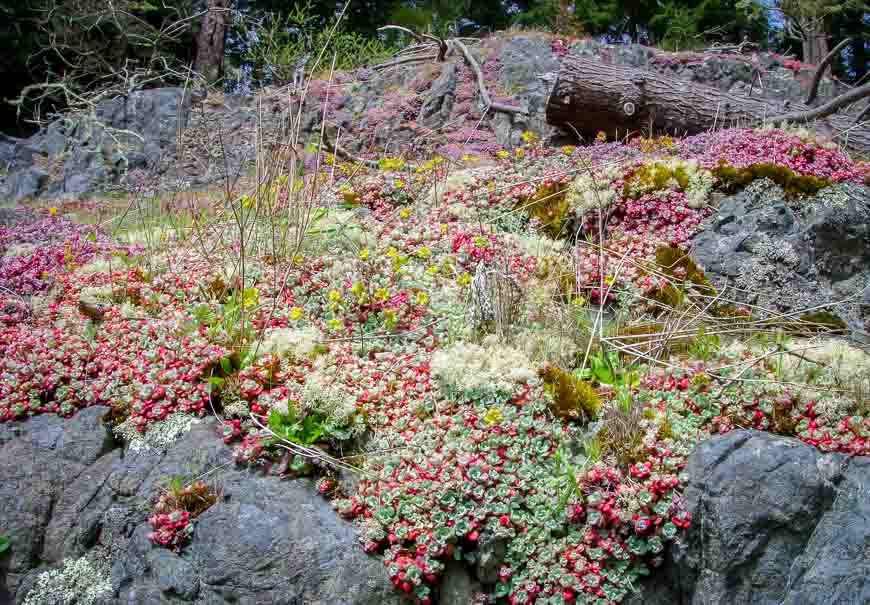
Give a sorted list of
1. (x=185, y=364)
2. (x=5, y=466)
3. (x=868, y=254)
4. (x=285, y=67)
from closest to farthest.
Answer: (x=5, y=466) → (x=185, y=364) → (x=868, y=254) → (x=285, y=67)

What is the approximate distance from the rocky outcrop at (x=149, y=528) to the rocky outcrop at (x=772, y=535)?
4.04 ft

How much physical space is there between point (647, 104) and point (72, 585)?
23.0 feet

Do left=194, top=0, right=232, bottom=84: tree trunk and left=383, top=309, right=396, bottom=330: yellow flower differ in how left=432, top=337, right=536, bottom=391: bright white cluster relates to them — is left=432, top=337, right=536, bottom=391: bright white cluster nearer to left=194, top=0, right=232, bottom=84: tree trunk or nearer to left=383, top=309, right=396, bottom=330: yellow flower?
left=383, top=309, right=396, bottom=330: yellow flower

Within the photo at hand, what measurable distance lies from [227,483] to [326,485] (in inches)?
18.8

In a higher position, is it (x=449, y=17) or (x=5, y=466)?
(x=449, y=17)

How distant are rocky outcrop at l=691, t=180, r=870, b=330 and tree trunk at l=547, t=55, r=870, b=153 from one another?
2657 mm

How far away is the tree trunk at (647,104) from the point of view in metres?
7.13

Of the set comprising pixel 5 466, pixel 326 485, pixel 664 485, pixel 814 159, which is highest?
pixel 814 159

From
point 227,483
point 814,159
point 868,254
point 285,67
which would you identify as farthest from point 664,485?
point 285,67

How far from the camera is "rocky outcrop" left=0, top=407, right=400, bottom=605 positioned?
8.47 feet

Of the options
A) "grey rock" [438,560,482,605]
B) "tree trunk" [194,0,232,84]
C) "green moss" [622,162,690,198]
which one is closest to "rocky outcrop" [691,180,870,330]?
"green moss" [622,162,690,198]

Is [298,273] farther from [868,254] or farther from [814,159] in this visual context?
[814,159]

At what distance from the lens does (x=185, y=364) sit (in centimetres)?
346

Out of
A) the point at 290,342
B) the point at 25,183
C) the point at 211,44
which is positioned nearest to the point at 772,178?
the point at 290,342
